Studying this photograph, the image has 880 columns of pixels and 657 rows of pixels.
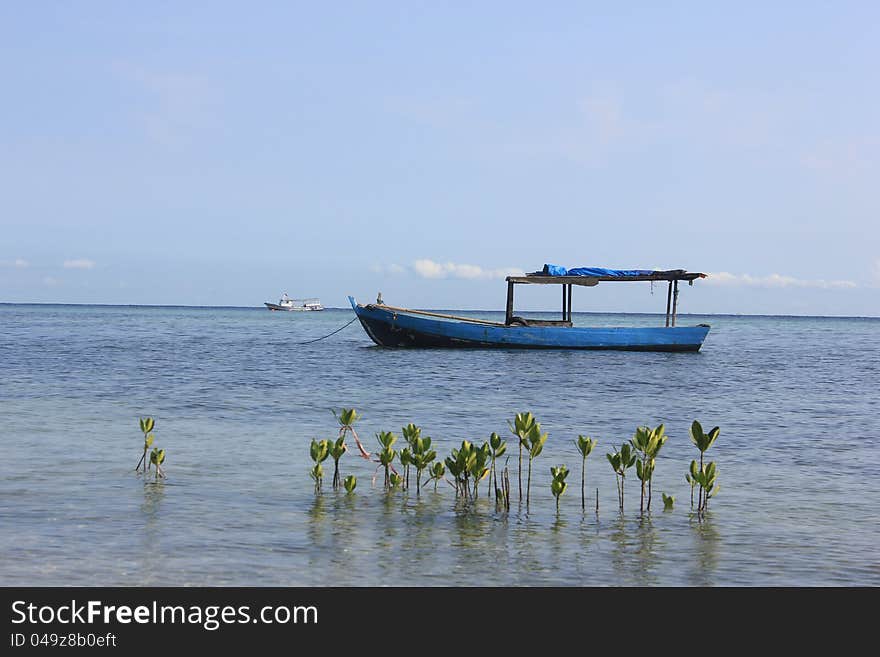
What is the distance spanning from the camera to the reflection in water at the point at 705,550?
8.21 metres

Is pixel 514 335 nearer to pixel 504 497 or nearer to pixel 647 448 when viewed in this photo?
pixel 504 497

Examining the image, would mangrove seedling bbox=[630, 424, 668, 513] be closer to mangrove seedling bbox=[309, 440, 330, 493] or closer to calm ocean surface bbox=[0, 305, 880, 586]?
calm ocean surface bbox=[0, 305, 880, 586]

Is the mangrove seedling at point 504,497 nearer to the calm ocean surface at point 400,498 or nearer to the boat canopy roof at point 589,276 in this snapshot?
the calm ocean surface at point 400,498

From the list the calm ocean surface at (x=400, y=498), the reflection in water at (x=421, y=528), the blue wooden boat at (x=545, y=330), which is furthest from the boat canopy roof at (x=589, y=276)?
the reflection in water at (x=421, y=528)

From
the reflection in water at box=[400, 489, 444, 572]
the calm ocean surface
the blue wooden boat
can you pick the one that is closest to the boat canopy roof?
the blue wooden boat

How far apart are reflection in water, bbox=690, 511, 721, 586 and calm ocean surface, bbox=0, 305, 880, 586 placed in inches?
1.0

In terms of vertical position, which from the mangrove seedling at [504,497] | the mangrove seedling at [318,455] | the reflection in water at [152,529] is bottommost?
the reflection in water at [152,529]

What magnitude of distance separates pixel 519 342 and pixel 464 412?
62.7 feet

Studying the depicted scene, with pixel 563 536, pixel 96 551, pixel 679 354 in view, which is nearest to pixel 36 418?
pixel 96 551

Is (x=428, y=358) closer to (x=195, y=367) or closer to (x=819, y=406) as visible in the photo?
(x=195, y=367)

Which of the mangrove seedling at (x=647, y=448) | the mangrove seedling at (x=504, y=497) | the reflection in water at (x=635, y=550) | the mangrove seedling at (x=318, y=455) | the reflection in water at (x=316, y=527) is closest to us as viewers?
the reflection in water at (x=635, y=550)

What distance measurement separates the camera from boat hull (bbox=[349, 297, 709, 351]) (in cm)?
4056

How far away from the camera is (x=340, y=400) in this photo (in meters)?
24.2

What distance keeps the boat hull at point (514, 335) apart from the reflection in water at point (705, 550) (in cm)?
2988
